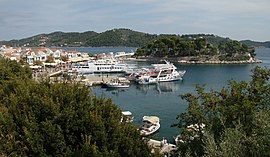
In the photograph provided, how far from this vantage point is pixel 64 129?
6898 mm

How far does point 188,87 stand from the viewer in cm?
3622

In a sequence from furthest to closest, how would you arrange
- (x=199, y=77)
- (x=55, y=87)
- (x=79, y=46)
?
(x=79, y=46)
(x=199, y=77)
(x=55, y=87)

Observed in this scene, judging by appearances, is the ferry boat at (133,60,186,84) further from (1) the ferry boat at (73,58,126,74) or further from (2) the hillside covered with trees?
(2) the hillside covered with trees

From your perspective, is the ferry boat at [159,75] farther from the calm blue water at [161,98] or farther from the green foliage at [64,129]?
the green foliage at [64,129]

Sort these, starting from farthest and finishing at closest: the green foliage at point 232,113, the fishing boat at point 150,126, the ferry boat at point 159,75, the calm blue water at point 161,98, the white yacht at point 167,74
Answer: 1. the white yacht at point 167,74
2. the ferry boat at point 159,75
3. the calm blue water at point 161,98
4. the fishing boat at point 150,126
5. the green foliage at point 232,113

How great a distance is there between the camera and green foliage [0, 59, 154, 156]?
6.30m

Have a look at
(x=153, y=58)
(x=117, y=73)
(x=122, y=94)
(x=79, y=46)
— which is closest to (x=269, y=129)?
(x=122, y=94)

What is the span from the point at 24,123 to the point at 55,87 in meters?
1.84

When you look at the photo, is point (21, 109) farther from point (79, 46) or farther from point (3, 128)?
point (79, 46)

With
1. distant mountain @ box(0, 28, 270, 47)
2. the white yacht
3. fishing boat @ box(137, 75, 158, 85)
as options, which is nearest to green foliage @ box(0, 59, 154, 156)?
fishing boat @ box(137, 75, 158, 85)

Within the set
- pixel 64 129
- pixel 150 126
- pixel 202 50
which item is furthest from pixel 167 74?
pixel 64 129

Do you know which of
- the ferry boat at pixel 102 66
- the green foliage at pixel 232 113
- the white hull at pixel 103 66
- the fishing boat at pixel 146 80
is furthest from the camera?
the white hull at pixel 103 66

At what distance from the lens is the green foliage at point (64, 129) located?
20.7 ft

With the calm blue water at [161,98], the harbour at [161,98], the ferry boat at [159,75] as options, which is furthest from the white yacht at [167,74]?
the calm blue water at [161,98]
